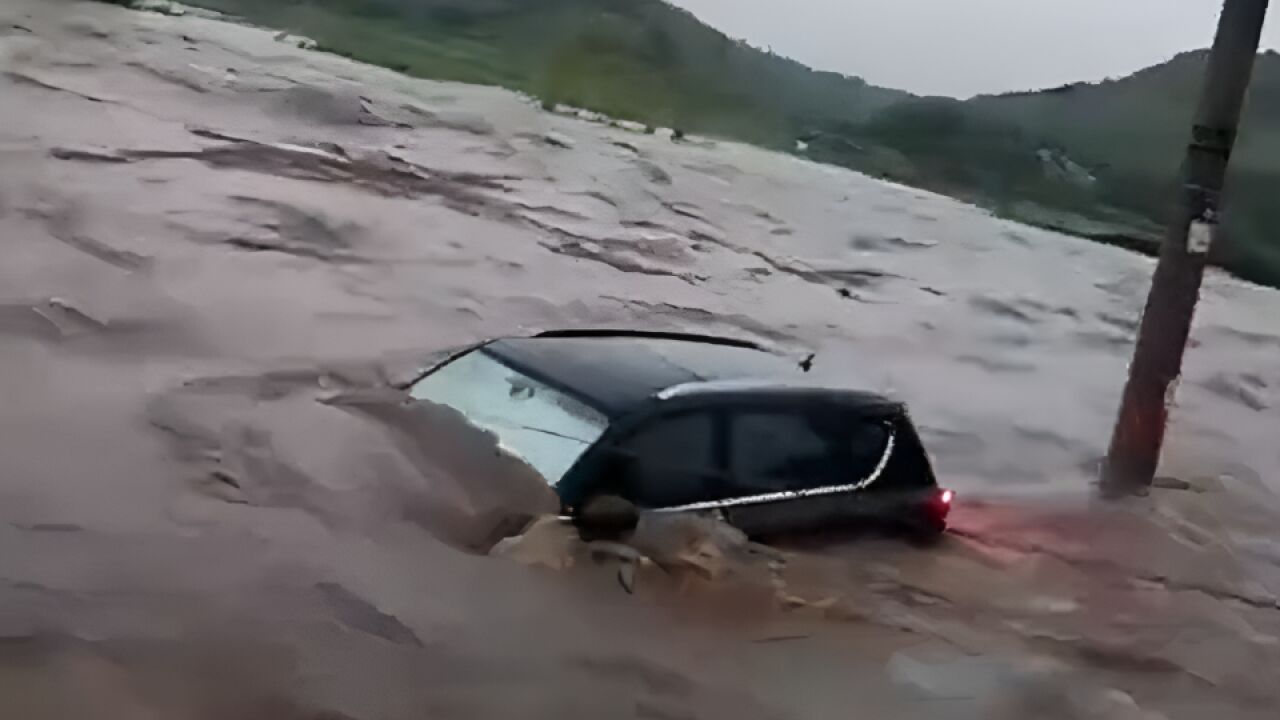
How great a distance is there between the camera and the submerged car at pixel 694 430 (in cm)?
454

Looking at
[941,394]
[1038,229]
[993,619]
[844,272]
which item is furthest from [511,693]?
[1038,229]

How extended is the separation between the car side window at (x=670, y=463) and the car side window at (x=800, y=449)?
12cm

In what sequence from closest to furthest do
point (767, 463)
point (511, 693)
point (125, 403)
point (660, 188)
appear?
point (511, 693) < point (767, 463) < point (125, 403) < point (660, 188)

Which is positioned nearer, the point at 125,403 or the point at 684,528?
the point at 684,528

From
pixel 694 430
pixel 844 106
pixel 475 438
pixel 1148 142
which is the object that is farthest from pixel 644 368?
pixel 1148 142

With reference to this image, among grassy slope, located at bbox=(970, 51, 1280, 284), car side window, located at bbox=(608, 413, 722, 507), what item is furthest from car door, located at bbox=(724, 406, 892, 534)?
grassy slope, located at bbox=(970, 51, 1280, 284)

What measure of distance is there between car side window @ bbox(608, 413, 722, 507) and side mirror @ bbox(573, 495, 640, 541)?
47 mm

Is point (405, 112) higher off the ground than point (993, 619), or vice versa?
point (405, 112)

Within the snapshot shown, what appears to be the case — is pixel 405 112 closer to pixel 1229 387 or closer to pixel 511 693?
pixel 1229 387

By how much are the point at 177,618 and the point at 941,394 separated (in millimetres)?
6166

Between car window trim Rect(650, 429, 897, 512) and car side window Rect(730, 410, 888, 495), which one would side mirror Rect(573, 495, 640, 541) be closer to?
car window trim Rect(650, 429, 897, 512)

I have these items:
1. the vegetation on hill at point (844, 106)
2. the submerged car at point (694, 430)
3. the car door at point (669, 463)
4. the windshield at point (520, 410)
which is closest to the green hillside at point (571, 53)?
the vegetation on hill at point (844, 106)

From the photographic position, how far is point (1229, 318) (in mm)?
11852

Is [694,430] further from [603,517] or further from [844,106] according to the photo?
[844,106]
